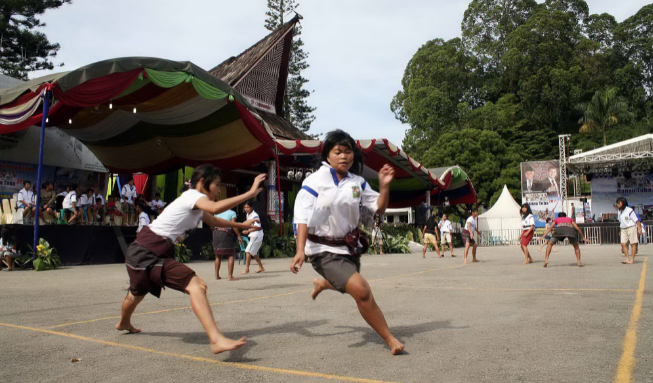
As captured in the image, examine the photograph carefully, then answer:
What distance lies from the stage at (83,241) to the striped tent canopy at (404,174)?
644 centimetres

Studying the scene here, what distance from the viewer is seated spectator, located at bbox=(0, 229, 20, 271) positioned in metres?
12.0

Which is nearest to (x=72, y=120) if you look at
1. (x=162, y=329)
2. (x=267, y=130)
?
(x=267, y=130)

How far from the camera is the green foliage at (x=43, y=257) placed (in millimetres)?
12102

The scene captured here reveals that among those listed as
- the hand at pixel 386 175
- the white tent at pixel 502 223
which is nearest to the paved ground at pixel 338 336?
the hand at pixel 386 175

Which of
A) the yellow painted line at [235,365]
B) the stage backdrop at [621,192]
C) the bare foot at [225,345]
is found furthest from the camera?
the stage backdrop at [621,192]

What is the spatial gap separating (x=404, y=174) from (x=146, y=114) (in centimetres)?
1367

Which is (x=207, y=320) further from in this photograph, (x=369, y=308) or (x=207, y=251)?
(x=207, y=251)

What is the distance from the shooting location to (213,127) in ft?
60.5

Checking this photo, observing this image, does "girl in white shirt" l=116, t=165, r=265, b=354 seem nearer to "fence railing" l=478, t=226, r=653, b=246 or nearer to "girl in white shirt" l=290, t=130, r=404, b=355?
"girl in white shirt" l=290, t=130, r=404, b=355

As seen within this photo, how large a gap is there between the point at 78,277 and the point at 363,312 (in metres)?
8.49

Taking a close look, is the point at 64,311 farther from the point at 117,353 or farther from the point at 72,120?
the point at 72,120

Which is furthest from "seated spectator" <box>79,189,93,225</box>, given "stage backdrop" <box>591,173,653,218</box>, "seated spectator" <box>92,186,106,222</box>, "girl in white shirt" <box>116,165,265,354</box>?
"stage backdrop" <box>591,173,653,218</box>

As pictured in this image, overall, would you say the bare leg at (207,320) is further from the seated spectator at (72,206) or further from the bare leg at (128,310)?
the seated spectator at (72,206)

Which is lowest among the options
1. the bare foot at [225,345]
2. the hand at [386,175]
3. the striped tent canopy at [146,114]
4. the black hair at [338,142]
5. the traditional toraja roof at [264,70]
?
the bare foot at [225,345]
